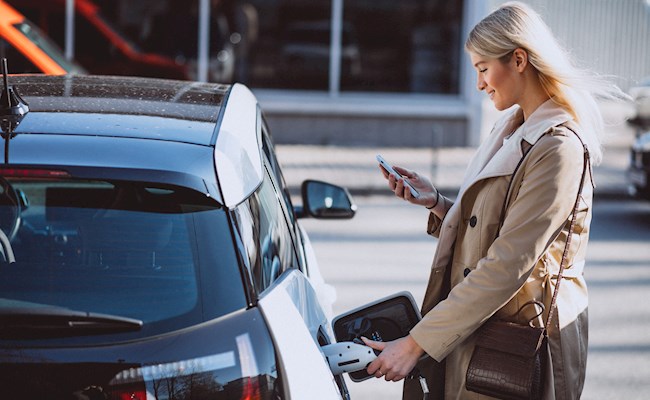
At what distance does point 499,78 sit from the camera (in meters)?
3.05

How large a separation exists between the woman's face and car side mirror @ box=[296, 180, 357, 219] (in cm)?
167

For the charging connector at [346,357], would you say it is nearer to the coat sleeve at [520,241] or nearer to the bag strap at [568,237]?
the coat sleeve at [520,241]

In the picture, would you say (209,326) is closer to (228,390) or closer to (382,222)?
(228,390)

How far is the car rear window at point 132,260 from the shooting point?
246 centimetres

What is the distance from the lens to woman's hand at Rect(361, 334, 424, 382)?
3029 mm

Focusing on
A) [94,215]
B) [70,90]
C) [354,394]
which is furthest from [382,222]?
[94,215]

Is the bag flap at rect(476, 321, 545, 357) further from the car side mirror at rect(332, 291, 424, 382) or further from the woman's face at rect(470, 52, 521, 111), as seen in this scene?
the woman's face at rect(470, 52, 521, 111)

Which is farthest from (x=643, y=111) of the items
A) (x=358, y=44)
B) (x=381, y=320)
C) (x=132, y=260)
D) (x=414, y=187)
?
(x=132, y=260)

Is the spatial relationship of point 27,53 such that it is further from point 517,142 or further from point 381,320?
point 517,142

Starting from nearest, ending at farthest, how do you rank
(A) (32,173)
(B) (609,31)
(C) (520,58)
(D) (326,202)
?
(A) (32,173)
(C) (520,58)
(D) (326,202)
(B) (609,31)

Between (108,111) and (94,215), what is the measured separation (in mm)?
539

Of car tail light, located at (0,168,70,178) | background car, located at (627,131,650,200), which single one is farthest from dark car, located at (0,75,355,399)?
background car, located at (627,131,650,200)

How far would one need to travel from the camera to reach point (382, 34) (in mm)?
16391

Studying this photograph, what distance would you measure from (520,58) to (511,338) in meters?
0.80
